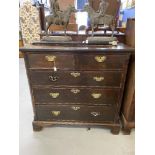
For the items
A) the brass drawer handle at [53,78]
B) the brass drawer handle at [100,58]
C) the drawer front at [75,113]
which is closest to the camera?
the brass drawer handle at [100,58]

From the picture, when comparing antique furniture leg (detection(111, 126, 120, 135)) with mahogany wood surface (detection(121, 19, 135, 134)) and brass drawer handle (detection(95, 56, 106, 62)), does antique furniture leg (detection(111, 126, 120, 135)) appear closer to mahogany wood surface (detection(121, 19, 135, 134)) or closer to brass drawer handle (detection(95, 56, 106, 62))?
mahogany wood surface (detection(121, 19, 135, 134))

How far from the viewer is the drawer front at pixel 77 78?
1525mm

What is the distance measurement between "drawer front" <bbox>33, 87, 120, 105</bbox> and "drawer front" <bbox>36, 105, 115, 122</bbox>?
2.4 inches

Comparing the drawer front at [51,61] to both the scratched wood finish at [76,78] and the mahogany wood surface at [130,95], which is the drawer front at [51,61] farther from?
the mahogany wood surface at [130,95]

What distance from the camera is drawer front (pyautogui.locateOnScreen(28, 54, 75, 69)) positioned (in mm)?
1468

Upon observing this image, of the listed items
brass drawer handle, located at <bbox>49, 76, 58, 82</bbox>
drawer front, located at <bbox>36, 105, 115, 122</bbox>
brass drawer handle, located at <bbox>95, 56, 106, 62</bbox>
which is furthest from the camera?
drawer front, located at <bbox>36, 105, 115, 122</bbox>

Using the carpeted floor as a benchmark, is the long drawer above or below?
above

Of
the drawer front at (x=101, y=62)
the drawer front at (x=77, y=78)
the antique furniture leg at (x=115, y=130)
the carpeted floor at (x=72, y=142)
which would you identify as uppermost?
the drawer front at (x=101, y=62)

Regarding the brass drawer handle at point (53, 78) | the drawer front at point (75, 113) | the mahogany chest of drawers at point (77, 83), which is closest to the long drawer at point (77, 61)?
the mahogany chest of drawers at point (77, 83)

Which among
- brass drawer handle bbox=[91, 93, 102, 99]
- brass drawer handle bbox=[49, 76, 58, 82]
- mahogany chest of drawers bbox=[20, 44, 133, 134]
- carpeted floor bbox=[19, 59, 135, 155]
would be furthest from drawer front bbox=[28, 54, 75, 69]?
carpeted floor bbox=[19, 59, 135, 155]

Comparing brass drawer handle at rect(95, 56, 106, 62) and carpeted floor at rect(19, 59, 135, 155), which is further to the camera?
carpeted floor at rect(19, 59, 135, 155)

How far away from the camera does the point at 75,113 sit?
174 centimetres
